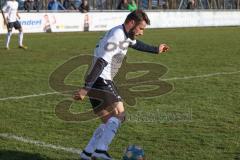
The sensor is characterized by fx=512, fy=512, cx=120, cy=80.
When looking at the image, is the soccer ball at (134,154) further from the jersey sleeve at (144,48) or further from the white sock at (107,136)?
the jersey sleeve at (144,48)

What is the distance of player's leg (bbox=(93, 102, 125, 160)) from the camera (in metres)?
5.68

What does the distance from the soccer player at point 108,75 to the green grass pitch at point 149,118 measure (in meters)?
0.43

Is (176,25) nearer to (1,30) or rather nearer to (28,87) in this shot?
(1,30)

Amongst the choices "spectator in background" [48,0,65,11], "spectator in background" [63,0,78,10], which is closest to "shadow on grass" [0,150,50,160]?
"spectator in background" [48,0,65,11]

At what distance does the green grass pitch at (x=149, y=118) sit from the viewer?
6293mm

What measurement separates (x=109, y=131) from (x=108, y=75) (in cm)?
64

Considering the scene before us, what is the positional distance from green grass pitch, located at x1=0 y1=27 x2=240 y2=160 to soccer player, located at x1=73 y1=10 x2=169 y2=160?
0.43 m

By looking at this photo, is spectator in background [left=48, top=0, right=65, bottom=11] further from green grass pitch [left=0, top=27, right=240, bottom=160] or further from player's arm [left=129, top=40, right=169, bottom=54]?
player's arm [left=129, top=40, right=169, bottom=54]

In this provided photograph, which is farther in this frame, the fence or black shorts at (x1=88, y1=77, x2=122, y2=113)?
the fence

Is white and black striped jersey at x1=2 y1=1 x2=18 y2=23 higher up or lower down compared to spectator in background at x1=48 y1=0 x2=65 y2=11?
higher up

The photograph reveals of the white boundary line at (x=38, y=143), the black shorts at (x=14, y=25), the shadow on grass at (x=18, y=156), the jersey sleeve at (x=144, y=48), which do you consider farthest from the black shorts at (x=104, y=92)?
the black shorts at (x=14, y=25)

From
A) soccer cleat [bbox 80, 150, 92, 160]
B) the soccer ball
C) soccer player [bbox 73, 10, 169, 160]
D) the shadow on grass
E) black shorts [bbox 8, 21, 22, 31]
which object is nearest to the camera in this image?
the soccer ball

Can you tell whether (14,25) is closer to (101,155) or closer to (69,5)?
(69,5)

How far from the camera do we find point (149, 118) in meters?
8.12
